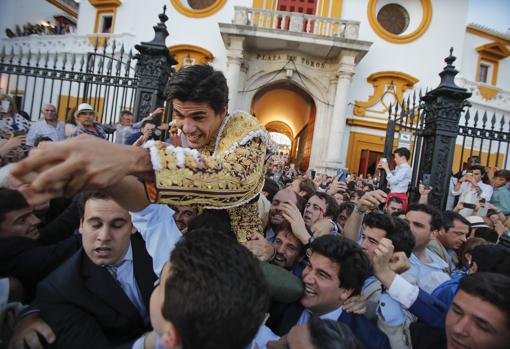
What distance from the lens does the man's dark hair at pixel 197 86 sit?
1331mm

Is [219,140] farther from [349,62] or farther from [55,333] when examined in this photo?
[349,62]

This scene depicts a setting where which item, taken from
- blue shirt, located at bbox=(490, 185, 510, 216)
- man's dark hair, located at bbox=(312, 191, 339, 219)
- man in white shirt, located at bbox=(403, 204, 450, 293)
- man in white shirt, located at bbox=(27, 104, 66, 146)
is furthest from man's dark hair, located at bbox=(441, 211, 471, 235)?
man in white shirt, located at bbox=(27, 104, 66, 146)

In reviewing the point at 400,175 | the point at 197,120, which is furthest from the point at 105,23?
the point at 197,120

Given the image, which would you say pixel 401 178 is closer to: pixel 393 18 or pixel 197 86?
pixel 197 86

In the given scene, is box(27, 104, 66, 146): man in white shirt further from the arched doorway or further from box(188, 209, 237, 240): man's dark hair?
the arched doorway

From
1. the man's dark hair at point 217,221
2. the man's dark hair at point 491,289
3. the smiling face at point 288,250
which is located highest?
the man's dark hair at point 217,221

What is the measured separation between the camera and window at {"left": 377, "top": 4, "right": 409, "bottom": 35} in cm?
1574

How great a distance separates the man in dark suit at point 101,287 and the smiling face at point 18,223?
0.35 m

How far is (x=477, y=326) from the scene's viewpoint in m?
1.60

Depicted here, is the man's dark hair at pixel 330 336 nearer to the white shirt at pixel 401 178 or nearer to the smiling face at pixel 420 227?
the smiling face at pixel 420 227

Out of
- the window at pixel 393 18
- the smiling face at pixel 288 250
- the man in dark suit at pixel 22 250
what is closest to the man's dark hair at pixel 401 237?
the smiling face at pixel 288 250

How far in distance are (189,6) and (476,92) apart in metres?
13.7

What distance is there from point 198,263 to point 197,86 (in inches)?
26.8

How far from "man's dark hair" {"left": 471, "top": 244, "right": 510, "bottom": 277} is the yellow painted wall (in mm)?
16008
